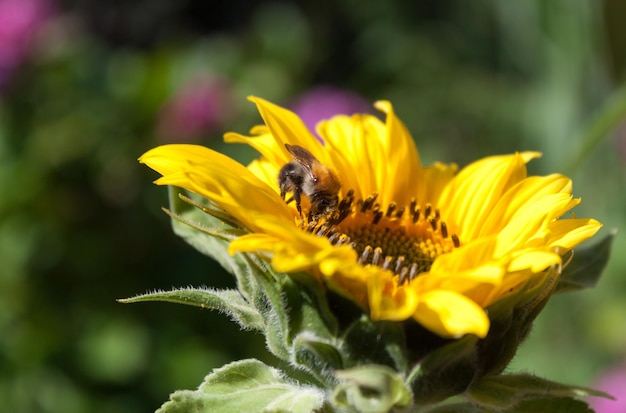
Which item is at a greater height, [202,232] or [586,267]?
[586,267]

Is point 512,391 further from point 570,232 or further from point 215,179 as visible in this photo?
point 215,179

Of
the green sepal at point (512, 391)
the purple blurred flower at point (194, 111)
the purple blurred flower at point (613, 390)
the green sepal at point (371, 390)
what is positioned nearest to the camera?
the green sepal at point (371, 390)

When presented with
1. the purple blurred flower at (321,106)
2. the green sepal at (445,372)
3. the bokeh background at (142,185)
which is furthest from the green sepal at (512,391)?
the purple blurred flower at (321,106)

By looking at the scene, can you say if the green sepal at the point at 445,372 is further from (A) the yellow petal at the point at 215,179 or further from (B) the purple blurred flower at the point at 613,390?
(B) the purple blurred flower at the point at 613,390

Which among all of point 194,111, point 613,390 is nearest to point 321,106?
point 194,111

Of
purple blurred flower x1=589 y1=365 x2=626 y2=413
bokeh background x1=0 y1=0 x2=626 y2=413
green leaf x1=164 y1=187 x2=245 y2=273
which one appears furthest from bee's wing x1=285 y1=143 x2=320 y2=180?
purple blurred flower x1=589 y1=365 x2=626 y2=413
